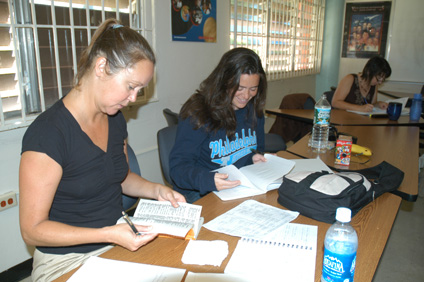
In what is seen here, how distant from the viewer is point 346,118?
3000 mm

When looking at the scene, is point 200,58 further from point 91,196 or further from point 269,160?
point 91,196

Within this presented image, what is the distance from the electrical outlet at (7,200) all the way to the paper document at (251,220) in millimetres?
1310

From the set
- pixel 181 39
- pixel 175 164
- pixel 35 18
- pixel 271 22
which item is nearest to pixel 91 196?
pixel 175 164

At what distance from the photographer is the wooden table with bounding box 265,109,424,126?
284cm

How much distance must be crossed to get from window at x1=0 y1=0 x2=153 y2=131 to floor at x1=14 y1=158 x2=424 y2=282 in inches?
43.2

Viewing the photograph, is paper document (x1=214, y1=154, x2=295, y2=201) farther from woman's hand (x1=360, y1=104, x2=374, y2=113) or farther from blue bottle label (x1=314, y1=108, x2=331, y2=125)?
woman's hand (x1=360, y1=104, x2=374, y2=113)

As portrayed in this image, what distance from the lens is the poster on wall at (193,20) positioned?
2.80 meters

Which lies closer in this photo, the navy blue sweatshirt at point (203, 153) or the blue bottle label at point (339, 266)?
the blue bottle label at point (339, 266)

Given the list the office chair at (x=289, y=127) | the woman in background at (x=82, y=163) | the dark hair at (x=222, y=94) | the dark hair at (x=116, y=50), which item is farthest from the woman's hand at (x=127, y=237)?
the office chair at (x=289, y=127)

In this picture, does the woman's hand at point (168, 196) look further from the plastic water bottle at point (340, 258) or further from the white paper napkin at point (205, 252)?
the plastic water bottle at point (340, 258)

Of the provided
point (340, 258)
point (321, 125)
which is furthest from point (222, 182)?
point (321, 125)

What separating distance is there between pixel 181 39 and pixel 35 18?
1259 mm

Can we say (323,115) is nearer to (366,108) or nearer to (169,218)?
(366,108)

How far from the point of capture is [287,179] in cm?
139
